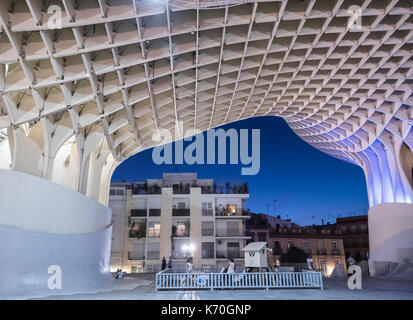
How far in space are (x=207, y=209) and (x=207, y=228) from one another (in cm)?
244

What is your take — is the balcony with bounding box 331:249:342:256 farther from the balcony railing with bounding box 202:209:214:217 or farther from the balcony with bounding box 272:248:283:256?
the balcony railing with bounding box 202:209:214:217

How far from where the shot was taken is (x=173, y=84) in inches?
750

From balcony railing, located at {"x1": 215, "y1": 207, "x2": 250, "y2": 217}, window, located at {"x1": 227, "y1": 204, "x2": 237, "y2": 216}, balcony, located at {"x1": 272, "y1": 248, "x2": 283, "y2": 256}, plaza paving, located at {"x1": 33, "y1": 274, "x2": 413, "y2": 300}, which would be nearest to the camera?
plaza paving, located at {"x1": 33, "y1": 274, "x2": 413, "y2": 300}

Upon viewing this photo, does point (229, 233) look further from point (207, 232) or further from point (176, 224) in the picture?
point (176, 224)

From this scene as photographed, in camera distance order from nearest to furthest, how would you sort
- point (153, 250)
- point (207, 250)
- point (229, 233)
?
point (153, 250) → point (207, 250) → point (229, 233)

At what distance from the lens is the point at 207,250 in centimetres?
4103

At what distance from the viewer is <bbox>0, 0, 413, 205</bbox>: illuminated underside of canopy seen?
43.3 ft

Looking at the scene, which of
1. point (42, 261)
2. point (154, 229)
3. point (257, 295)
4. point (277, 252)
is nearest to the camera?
point (257, 295)

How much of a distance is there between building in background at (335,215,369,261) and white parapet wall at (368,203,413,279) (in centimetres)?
3585

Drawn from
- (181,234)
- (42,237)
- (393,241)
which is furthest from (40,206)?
(181,234)

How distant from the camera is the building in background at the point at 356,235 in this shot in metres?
63.0

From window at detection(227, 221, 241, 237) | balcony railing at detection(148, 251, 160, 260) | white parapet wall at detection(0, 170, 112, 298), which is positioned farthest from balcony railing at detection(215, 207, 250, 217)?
white parapet wall at detection(0, 170, 112, 298)

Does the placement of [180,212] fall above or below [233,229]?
above
